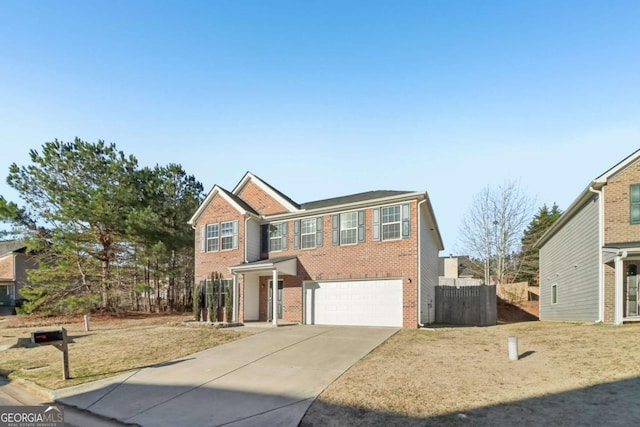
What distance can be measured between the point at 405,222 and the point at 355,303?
4314 millimetres

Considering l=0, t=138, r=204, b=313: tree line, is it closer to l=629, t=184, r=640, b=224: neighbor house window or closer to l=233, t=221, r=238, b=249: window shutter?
l=233, t=221, r=238, b=249: window shutter

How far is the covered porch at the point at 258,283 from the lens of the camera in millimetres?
18141

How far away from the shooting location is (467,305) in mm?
19250

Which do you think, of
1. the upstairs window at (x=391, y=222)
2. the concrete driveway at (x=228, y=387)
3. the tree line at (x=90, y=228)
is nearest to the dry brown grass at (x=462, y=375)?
the concrete driveway at (x=228, y=387)

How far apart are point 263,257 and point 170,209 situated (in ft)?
38.6

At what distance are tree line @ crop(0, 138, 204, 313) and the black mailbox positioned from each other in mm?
16462

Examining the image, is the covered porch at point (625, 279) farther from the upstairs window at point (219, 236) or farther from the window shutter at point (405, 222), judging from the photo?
the upstairs window at point (219, 236)

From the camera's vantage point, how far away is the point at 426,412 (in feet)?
20.2

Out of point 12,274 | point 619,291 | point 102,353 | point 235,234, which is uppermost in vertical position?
point 235,234

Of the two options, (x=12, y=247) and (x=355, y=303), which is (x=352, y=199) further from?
(x=12, y=247)

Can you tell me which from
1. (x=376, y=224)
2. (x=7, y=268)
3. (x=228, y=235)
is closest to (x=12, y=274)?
(x=7, y=268)

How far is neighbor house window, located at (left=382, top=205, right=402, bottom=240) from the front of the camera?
16688 millimetres

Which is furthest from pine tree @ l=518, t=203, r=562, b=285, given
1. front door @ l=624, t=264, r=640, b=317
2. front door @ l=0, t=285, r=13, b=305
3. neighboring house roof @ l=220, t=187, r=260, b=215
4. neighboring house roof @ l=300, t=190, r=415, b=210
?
front door @ l=0, t=285, r=13, b=305

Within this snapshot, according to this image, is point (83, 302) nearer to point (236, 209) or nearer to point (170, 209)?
point (170, 209)
